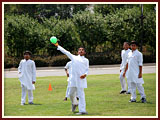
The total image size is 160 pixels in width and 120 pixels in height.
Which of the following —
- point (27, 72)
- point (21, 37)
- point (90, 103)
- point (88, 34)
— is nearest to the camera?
point (90, 103)

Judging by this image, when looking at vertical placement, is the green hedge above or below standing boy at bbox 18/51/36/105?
above

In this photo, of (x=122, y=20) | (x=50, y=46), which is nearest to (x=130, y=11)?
(x=122, y=20)

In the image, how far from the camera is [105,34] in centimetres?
4669

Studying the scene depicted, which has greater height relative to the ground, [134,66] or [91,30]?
[91,30]

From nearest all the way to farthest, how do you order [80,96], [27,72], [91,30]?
1. [80,96]
2. [27,72]
3. [91,30]

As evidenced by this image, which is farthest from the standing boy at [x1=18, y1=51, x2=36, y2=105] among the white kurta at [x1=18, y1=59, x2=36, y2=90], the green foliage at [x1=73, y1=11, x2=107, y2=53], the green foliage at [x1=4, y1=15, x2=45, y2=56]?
the green foliage at [x1=73, y1=11, x2=107, y2=53]

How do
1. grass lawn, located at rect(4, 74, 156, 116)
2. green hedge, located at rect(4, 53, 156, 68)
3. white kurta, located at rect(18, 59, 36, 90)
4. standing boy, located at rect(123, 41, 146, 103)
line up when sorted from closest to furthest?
grass lawn, located at rect(4, 74, 156, 116), standing boy, located at rect(123, 41, 146, 103), white kurta, located at rect(18, 59, 36, 90), green hedge, located at rect(4, 53, 156, 68)

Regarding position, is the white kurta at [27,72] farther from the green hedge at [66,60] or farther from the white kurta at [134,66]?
the green hedge at [66,60]

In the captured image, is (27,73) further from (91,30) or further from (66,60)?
(91,30)

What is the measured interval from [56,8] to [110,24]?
17497mm

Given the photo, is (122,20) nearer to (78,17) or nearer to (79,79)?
(78,17)

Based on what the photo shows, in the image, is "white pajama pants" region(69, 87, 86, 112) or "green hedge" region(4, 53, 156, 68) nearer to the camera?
"white pajama pants" region(69, 87, 86, 112)

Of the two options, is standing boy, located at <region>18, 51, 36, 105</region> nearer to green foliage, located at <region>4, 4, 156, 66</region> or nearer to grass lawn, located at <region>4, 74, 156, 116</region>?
grass lawn, located at <region>4, 74, 156, 116</region>

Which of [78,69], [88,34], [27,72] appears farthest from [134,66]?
[88,34]
